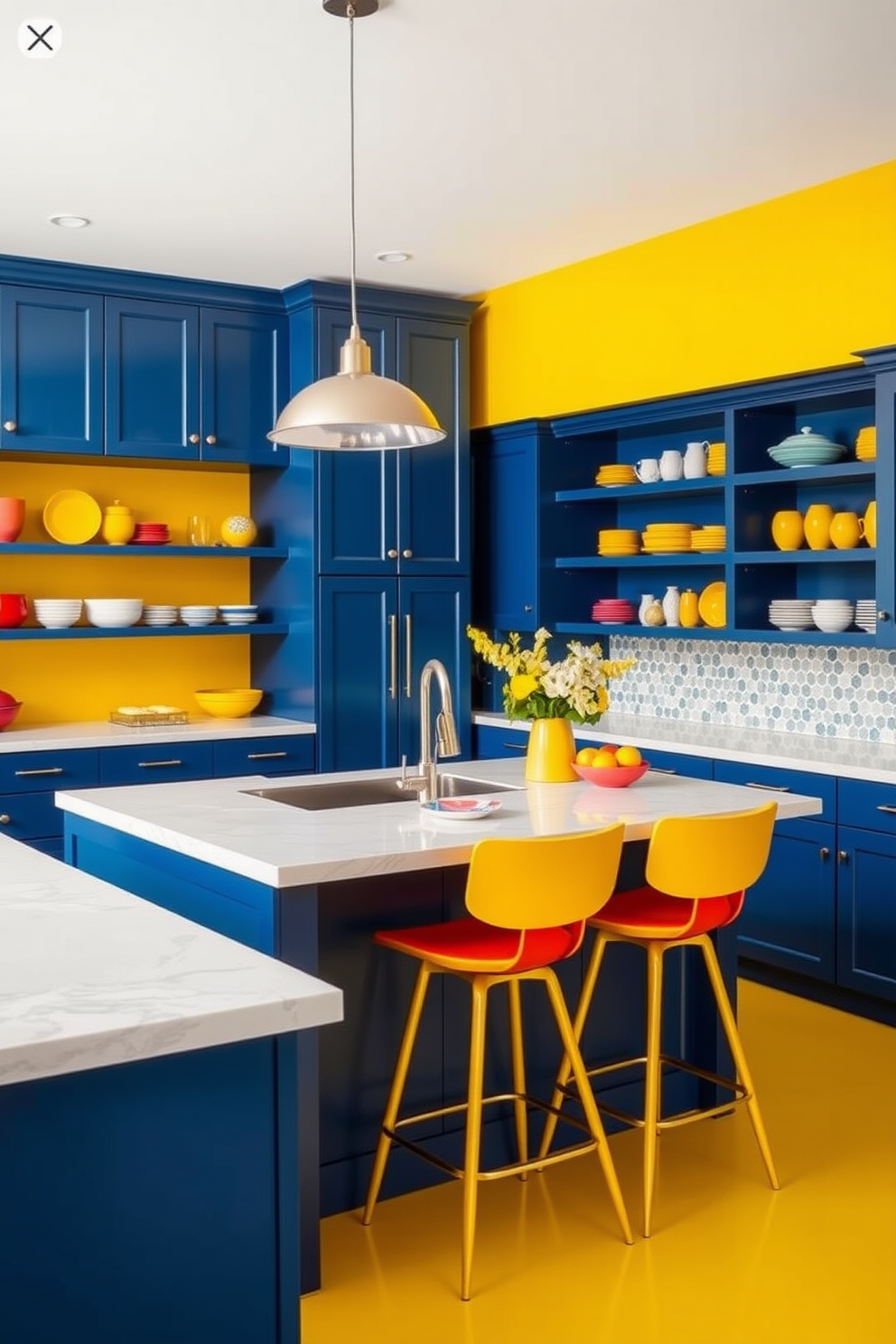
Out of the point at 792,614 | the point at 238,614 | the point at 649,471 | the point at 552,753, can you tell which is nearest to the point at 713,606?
the point at 792,614

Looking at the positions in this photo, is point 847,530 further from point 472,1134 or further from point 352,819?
point 472,1134

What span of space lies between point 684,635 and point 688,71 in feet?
7.87

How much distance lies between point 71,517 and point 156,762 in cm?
113

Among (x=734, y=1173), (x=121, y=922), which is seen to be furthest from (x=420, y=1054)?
(x=121, y=922)

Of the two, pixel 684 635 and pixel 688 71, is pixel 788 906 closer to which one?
pixel 684 635

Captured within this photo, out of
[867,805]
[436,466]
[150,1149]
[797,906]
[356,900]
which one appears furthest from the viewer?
[436,466]

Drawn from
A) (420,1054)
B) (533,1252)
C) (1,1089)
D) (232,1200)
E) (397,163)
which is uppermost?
(397,163)

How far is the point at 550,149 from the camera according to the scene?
4285 mm

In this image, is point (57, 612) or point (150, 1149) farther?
point (57, 612)

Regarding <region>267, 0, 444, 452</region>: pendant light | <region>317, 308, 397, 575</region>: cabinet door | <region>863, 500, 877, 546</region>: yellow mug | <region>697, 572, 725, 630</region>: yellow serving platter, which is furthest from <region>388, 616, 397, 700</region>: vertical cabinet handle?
<region>267, 0, 444, 452</region>: pendant light

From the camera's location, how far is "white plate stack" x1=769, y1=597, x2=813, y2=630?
5105 mm

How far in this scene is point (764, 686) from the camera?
18.6 ft

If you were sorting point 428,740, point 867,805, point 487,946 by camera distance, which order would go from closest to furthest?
point 487,946
point 428,740
point 867,805

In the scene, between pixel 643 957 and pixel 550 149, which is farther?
pixel 550 149
